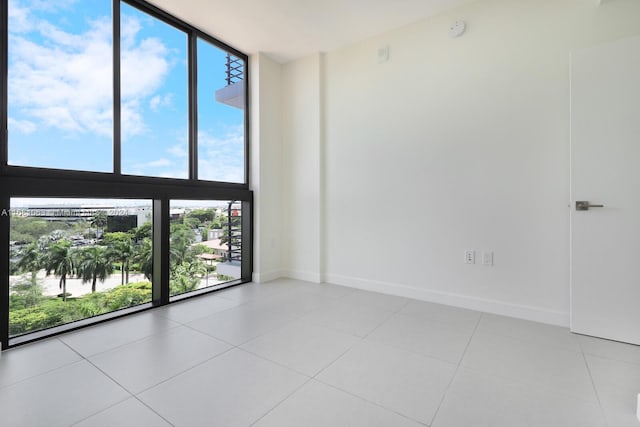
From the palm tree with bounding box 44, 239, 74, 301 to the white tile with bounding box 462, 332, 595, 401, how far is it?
9.39 ft

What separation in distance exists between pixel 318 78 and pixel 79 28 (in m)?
2.23

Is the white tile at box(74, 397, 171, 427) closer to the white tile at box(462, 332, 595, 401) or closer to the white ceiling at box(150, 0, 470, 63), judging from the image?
the white tile at box(462, 332, 595, 401)

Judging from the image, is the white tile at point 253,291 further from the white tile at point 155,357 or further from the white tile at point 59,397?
the white tile at point 59,397

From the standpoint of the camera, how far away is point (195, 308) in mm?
2662

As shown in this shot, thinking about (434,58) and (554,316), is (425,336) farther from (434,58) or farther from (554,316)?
(434,58)

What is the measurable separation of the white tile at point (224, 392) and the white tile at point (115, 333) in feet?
2.35

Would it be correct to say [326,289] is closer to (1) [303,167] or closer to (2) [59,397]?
(1) [303,167]

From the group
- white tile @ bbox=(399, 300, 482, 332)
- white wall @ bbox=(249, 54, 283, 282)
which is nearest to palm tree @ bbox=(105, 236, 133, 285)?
white wall @ bbox=(249, 54, 283, 282)

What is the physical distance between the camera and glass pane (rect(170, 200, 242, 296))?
2.93m

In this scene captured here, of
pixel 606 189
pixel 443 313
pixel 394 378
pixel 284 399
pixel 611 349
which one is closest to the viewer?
pixel 284 399

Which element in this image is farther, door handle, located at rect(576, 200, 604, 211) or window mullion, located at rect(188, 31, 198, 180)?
window mullion, located at rect(188, 31, 198, 180)

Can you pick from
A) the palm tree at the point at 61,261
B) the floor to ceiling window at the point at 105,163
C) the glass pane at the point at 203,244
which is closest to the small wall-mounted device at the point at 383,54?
the floor to ceiling window at the point at 105,163

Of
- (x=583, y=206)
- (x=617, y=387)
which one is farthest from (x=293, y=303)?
(x=583, y=206)

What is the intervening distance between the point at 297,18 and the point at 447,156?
6.49ft
